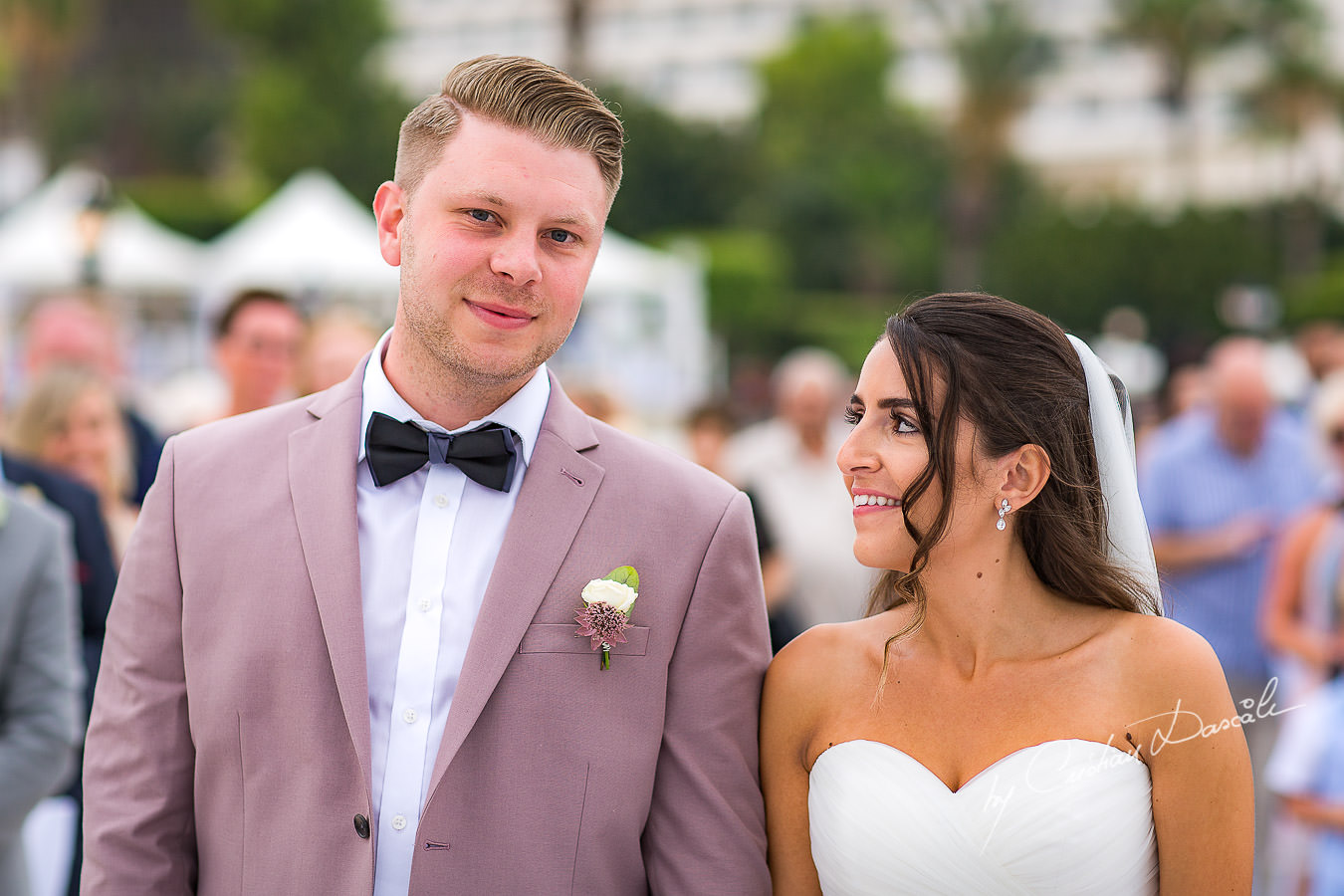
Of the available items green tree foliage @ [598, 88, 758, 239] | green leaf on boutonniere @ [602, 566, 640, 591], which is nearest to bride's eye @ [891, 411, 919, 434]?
green leaf on boutonniere @ [602, 566, 640, 591]

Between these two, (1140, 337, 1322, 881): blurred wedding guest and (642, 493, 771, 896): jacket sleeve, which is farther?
(1140, 337, 1322, 881): blurred wedding guest

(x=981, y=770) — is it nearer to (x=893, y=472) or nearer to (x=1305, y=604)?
(x=893, y=472)

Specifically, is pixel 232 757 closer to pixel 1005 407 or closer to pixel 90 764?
pixel 90 764

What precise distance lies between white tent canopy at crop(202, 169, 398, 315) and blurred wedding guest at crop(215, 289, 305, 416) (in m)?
8.80

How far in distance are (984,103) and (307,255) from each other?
107ft

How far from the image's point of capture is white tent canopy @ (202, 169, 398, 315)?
14906 millimetres

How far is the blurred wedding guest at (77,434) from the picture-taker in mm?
5305

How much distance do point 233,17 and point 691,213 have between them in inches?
508

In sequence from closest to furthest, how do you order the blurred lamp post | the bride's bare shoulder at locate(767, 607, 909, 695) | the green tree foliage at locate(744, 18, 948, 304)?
the bride's bare shoulder at locate(767, 607, 909, 695)
the blurred lamp post
the green tree foliage at locate(744, 18, 948, 304)

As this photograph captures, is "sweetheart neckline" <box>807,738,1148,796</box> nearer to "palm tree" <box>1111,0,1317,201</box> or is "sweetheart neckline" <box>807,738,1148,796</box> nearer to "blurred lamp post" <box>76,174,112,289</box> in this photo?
"blurred lamp post" <box>76,174,112,289</box>

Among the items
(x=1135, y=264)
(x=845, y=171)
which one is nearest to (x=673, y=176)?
(x=845, y=171)

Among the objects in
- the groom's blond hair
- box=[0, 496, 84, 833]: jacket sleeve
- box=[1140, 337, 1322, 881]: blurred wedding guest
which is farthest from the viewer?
box=[1140, 337, 1322, 881]: blurred wedding guest

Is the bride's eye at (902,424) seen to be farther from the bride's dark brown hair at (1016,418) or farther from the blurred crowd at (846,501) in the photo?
the blurred crowd at (846,501)

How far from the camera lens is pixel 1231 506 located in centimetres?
729
